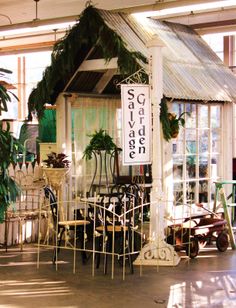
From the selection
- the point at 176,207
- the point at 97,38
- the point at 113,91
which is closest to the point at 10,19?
the point at 113,91

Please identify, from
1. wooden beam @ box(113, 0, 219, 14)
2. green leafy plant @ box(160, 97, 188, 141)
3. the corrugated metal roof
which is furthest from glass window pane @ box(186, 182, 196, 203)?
wooden beam @ box(113, 0, 219, 14)

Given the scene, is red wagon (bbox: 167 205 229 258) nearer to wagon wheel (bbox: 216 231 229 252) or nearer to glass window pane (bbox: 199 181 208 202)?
wagon wheel (bbox: 216 231 229 252)

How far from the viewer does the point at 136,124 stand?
713cm

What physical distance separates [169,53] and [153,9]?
0.68 m

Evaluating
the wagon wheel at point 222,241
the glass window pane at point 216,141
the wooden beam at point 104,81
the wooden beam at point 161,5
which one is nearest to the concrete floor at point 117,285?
the wagon wheel at point 222,241

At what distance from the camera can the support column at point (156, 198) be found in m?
7.12

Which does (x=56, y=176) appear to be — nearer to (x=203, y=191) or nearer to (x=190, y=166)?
(x=190, y=166)

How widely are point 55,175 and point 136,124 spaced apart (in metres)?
1.95

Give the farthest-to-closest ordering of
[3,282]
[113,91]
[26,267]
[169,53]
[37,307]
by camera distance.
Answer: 1. [113,91]
2. [169,53]
3. [26,267]
4. [3,282]
5. [37,307]

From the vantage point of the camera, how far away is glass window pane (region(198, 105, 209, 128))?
9055mm

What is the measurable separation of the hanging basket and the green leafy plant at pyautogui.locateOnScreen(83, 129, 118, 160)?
0.44m

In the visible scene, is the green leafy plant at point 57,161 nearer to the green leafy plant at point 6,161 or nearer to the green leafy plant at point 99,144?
the green leafy plant at point 99,144

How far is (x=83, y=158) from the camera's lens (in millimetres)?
9164

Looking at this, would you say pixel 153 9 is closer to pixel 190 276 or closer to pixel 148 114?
pixel 148 114
